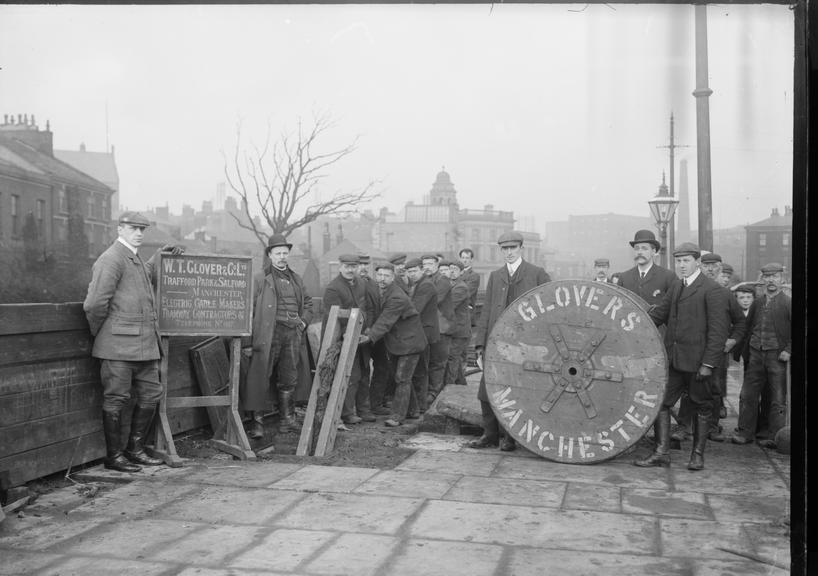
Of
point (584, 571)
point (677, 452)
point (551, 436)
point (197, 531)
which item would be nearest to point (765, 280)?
point (677, 452)

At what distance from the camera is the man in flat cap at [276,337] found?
7703 millimetres

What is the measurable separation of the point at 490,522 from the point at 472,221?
17.1 meters

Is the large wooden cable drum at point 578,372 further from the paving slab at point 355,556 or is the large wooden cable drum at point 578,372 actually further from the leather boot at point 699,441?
the paving slab at point 355,556

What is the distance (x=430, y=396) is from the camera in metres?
10.2

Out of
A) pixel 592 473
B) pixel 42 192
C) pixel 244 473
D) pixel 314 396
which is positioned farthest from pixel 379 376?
pixel 42 192

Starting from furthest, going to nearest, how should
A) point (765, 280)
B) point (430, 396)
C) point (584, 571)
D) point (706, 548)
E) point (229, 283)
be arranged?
1. point (430, 396)
2. point (765, 280)
3. point (229, 283)
4. point (706, 548)
5. point (584, 571)

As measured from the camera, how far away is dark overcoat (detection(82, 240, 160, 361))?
6.08m

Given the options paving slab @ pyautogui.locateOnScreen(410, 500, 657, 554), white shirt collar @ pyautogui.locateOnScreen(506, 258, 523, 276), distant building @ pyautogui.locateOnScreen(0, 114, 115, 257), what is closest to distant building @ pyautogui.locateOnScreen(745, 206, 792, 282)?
paving slab @ pyautogui.locateOnScreen(410, 500, 657, 554)

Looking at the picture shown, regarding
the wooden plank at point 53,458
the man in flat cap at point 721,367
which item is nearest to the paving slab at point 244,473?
the wooden plank at point 53,458

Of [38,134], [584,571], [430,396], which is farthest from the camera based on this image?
[38,134]

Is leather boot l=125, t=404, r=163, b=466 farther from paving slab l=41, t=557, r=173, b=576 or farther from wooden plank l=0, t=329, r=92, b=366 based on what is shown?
paving slab l=41, t=557, r=173, b=576

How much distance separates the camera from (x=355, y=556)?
A: 427 centimetres

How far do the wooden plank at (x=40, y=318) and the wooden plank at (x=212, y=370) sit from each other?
1.55 meters

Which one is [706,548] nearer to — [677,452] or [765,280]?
[677,452]
